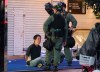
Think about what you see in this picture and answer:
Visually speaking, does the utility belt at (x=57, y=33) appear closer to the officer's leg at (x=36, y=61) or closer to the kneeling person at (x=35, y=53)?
the kneeling person at (x=35, y=53)

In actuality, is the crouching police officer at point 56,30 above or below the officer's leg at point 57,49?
above

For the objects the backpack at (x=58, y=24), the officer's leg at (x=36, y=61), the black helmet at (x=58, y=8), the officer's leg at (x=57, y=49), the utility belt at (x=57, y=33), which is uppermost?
the black helmet at (x=58, y=8)

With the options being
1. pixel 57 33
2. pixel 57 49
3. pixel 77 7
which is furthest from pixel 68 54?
pixel 77 7

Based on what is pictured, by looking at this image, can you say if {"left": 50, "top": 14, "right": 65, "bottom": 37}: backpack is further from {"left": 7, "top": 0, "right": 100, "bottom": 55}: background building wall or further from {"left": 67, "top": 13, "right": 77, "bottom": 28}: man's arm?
{"left": 7, "top": 0, "right": 100, "bottom": 55}: background building wall

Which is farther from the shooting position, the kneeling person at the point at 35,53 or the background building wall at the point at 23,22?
the background building wall at the point at 23,22

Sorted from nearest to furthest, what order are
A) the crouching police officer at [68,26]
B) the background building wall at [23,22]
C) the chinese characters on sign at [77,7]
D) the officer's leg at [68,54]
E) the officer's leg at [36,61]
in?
the officer's leg at [36,61] → the crouching police officer at [68,26] → the officer's leg at [68,54] → the background building wall at [23,22] → the chinese characters on sign at [77,7]

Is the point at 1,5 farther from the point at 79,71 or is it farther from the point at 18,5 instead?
the point at 18,5

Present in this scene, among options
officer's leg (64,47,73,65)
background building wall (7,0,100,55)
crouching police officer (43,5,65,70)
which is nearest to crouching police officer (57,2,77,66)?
officer's leg (64,47,73,65)

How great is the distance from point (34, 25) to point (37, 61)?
366 cm

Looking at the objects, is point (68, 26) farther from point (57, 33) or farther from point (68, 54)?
point (57, 33)

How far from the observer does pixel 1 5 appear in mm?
10359

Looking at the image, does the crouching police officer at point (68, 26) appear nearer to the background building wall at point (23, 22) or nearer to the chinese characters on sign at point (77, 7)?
the background building wall at point (23, 22)

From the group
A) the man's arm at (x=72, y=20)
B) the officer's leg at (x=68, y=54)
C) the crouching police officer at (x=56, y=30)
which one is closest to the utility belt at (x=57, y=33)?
the crouching police officer at (x=56, y=30)

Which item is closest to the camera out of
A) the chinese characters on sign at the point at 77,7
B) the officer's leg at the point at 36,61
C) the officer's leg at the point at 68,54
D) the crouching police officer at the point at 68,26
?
the officer's leg at the point at 36,61
